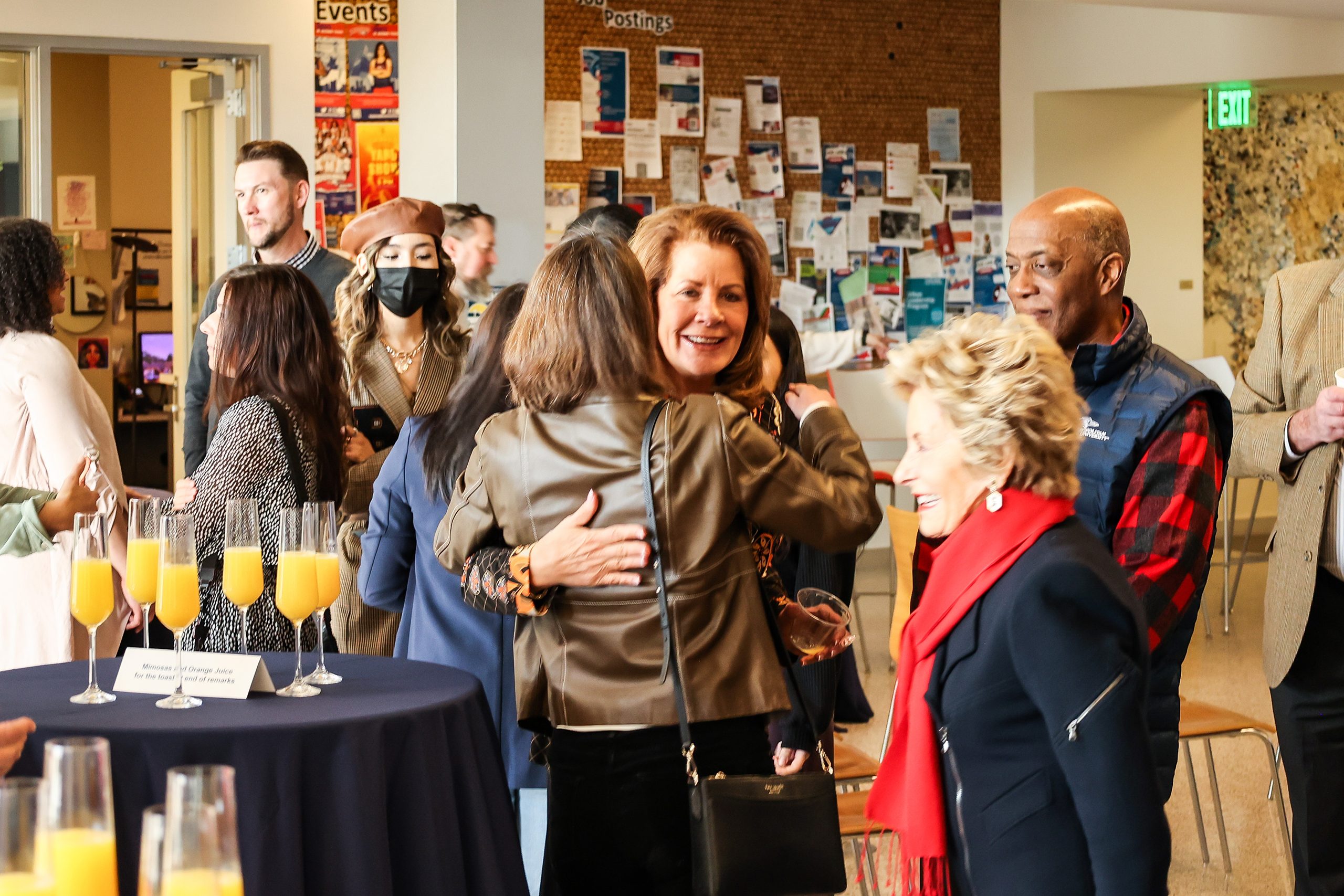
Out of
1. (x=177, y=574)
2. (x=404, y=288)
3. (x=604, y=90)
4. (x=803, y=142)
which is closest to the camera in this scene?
(x=177, y=574)

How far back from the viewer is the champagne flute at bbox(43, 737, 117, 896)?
1.00 meters

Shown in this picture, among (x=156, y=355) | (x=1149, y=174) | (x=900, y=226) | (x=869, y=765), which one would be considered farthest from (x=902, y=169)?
(x=869, y=765)

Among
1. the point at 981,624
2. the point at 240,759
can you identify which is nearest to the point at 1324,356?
the point at 981,624

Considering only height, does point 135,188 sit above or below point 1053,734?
above

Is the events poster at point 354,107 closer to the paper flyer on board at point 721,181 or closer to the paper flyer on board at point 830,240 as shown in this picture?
the paper flyer on board at point 721,181

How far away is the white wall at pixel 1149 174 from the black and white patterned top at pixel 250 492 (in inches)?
248

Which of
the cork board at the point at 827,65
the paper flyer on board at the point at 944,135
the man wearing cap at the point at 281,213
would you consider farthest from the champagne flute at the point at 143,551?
the paper flyer on board at the point at 944,135

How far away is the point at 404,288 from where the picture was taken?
145 inches

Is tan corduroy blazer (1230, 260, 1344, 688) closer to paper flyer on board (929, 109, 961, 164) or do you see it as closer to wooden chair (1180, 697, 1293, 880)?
wooden chair (1180, 697, 1293, 880)

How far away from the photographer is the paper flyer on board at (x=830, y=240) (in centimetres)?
809

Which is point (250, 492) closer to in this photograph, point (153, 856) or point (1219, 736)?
point (153, 856)

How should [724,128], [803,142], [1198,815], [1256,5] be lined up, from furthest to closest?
[803,142]
[724,128]
[1256,5]
[1198,815]

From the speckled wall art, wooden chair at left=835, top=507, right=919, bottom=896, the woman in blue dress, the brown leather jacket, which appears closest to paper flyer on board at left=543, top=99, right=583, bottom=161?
wooden chair at left=835, top=507, right=919, bottom=896

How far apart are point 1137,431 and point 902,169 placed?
6.15m
